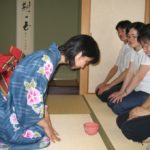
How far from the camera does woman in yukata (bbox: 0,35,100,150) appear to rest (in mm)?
2029

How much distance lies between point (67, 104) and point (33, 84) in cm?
190

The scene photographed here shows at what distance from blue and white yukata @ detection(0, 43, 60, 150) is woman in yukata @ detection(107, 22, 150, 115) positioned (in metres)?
1.22

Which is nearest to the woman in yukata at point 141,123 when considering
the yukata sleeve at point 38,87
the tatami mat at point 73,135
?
the tatami mat at point 73,135

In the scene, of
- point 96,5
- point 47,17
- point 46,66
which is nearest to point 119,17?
point 96,5

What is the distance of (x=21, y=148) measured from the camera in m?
2.20

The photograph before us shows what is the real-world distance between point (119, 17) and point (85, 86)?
1.18 metres

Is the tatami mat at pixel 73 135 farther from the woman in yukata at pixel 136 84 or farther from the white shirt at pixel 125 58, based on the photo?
the white shirt at pixel 125 58

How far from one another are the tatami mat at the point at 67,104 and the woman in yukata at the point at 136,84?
0.50 metres

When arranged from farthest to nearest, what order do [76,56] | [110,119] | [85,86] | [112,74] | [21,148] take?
[85,86]
[112,74]
[110,119]
[21,148]
[76,56]

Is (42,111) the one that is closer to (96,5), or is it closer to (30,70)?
(30,70)

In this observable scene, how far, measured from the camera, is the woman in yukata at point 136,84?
10.0ft

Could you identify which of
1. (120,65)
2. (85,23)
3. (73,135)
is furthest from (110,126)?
(85,23)

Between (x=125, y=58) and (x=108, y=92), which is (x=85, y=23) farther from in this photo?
(x=108, y=92)

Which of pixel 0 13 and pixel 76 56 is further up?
pixel 0 13
